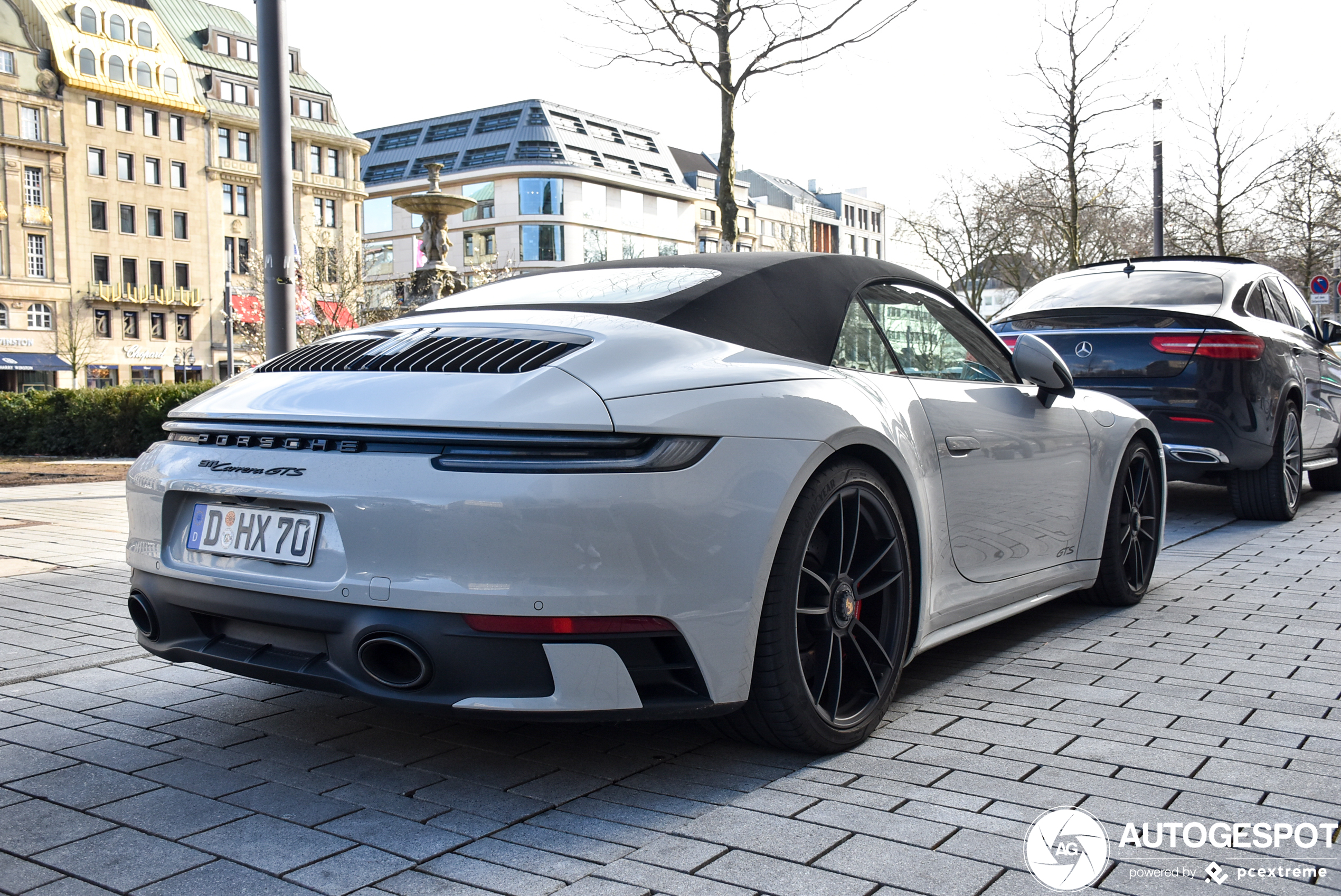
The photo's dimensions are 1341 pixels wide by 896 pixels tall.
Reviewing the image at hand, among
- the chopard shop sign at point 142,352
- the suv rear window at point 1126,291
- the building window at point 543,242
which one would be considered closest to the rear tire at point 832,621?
→ the suv rear window at point 1126,291

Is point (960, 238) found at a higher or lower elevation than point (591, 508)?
higher

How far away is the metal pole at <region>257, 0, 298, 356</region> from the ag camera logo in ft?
18.0

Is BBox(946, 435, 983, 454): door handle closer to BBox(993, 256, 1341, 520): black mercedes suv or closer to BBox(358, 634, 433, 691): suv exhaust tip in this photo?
BBox(358, 634, 433, 691): suv exhaust tip

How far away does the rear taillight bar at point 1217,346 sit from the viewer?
7258 millimetres

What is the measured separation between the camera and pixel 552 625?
2.47m

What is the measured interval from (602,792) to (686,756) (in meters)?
0.34

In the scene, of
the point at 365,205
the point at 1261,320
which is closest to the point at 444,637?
the point at 1261,320

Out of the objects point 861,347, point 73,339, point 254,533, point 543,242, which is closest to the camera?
point 254,533

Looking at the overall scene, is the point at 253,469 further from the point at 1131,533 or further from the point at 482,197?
the point at 482,197

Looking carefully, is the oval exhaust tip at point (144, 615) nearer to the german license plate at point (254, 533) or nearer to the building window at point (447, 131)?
the german license plate at point (254, 533)

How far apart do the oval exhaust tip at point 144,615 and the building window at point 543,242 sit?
80139mm

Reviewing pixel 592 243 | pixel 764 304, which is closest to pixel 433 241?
pixel 764 304

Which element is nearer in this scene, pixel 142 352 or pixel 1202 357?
pixel 1202 357

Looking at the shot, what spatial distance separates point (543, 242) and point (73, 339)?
3629 cm
